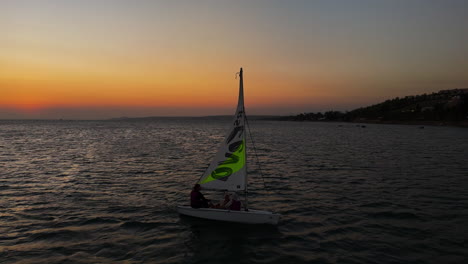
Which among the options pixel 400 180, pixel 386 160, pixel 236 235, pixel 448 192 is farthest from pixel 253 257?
pixel 386 160

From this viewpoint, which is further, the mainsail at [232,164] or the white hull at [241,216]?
the mainsail at [232,164]

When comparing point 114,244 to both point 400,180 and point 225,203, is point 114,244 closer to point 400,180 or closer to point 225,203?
point 225,203

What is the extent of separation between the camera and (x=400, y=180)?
29.8 m

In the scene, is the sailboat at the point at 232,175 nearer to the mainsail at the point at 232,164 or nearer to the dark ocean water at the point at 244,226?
the mainsail at the point at 232,164

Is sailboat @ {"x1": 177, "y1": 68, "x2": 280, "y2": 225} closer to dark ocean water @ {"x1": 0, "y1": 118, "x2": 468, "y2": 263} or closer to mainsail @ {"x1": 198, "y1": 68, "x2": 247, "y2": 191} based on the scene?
mainsail @ {"x1": 198, "y1": 68, "x2": 247, "y2": 191}

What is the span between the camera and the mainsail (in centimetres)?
1791

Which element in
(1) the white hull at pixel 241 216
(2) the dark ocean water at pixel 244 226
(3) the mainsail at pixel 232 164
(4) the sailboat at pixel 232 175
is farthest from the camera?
(3) the mainsail at pixel 232 164

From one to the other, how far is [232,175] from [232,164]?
0.67 meters

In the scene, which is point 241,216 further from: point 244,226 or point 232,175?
point 232,175

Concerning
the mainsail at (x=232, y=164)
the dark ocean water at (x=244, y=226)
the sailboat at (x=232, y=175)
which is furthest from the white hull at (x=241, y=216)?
the mainsail at (x=232, y=164)

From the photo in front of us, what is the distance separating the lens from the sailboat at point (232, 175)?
1716 centimetres

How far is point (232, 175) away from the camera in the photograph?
60.2ft

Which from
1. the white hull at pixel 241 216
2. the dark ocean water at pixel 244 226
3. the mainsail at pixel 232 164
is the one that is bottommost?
the dark ocean water at pixel 244 226

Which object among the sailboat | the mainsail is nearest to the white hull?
the sailboat
